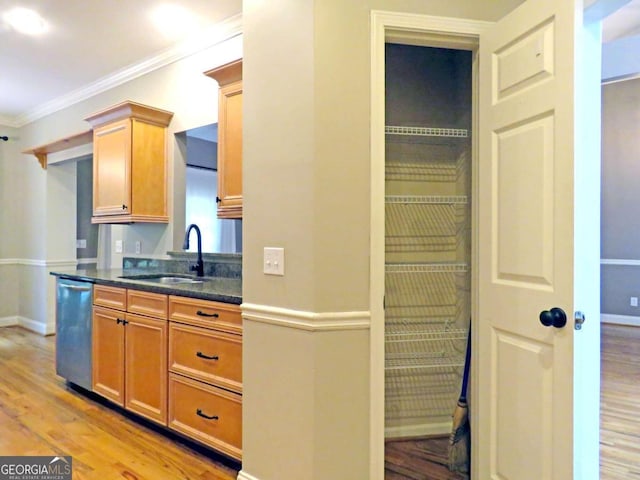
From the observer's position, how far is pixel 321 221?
1841 mm

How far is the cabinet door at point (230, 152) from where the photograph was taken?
2838 millimetres

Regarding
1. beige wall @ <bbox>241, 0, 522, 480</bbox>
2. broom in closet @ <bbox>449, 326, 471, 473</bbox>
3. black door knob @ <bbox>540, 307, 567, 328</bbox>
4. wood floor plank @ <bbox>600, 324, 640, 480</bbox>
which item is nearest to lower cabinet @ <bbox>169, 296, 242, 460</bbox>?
beige wall @ <bbox>241, 0, 522, 480</bbox>

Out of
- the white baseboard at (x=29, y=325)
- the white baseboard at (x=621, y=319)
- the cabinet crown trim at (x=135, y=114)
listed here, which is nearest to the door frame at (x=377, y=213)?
the cabinet crown trim at (x=135, y=114)

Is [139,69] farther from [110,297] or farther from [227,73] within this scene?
[110,297]

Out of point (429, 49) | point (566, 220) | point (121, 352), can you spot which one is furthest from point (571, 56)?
point (121, 352)

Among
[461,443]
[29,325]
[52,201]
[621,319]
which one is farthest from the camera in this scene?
[621,319]

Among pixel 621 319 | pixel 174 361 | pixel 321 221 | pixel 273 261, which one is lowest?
pixel 621 319

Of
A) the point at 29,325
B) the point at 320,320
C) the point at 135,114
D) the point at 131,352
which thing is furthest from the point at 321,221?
the point at 29,325

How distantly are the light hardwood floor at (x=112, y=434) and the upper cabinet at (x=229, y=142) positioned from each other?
4.84 feet

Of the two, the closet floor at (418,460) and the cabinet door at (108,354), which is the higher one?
the cabinet door at (108,354)

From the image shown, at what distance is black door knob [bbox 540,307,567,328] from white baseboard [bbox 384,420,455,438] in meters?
1.37

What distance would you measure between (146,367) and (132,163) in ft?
5.72

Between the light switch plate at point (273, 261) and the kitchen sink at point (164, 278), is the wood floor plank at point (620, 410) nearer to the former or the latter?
the light switch plate at point (273, 261)

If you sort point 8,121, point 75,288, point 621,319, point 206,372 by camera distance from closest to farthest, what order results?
point 206,372 < point 75,288 < point 8,121 < point 621,319
